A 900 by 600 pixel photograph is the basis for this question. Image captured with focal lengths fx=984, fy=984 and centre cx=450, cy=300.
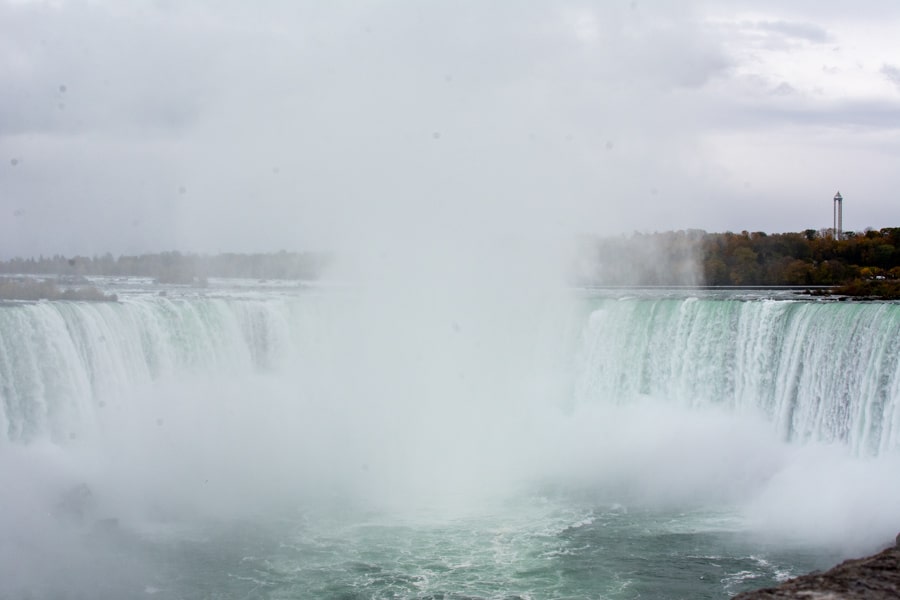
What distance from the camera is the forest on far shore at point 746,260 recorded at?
30.5 meters

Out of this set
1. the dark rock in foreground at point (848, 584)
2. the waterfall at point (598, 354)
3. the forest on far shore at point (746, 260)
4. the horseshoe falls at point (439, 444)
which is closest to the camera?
the dark rock in foreground at point (848, 584)

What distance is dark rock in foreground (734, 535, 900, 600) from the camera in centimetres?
534

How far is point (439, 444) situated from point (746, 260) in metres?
18.7

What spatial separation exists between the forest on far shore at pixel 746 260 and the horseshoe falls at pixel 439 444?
8.88 metres

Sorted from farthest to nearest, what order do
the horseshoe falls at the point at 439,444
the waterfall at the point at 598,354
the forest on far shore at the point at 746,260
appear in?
the forest on far shore at the point at 746,260 < the waterfall at the point at 598,354 < the horseshoe falls at the point at 439,444

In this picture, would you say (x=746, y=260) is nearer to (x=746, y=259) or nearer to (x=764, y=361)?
(x=746, y=259)

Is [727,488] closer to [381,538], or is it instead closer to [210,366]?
[381,538]

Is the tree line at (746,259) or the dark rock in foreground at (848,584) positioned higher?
the tree line at (746,259)

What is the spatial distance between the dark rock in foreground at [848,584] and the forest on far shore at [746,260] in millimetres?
22971

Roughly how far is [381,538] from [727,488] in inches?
249

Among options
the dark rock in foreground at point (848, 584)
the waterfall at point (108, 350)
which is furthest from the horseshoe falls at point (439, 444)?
the dark rock in foreground at point (848, 584)

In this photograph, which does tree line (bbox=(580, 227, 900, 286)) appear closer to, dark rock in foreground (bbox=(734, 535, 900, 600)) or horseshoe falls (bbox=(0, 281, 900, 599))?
horseshoe falls (bbox=(0, 281, 900, 599))

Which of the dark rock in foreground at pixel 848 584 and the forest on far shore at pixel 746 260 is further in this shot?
the forest on far shore at pixel 746 260

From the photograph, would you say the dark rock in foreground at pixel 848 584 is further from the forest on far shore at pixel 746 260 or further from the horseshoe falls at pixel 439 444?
the forest on far shore at pixel 746 260
